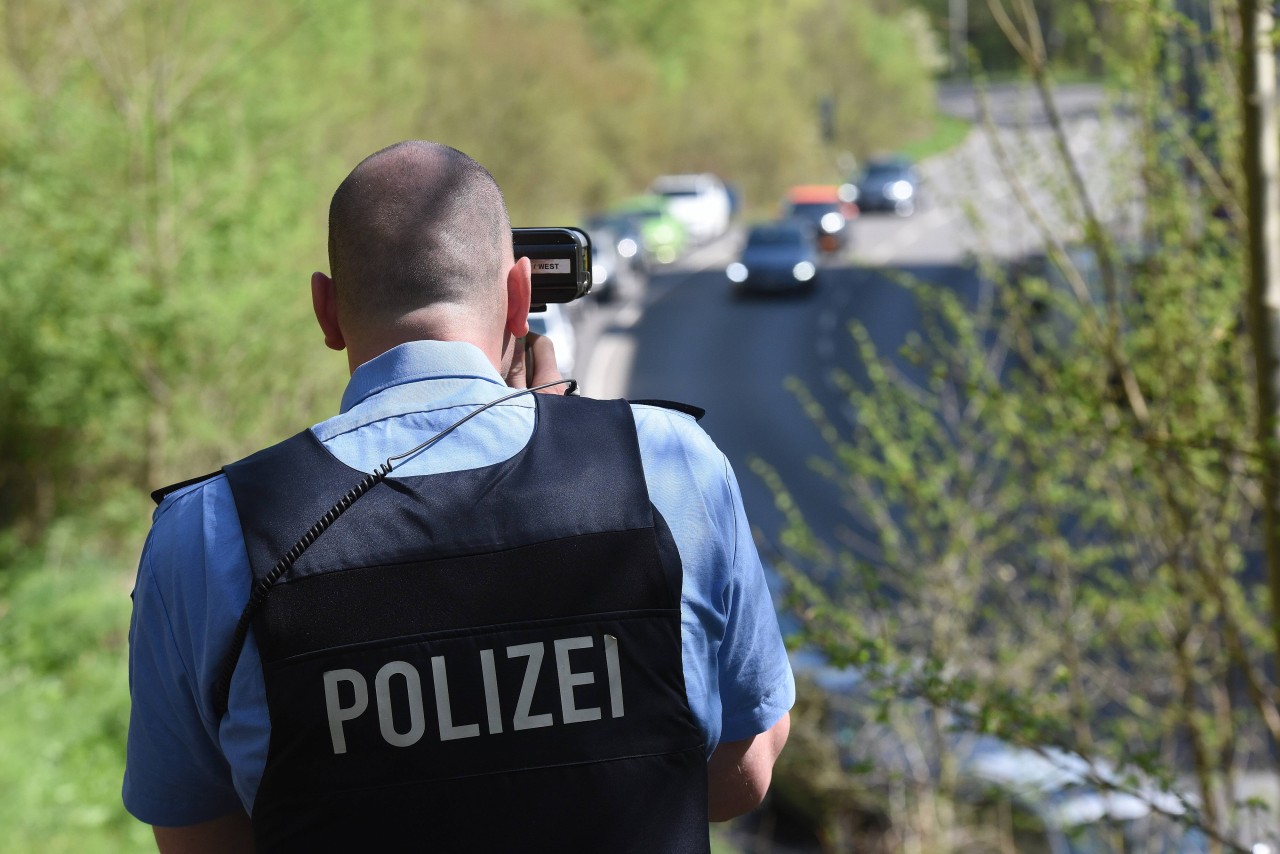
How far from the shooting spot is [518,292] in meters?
1.64

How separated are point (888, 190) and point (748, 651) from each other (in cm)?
3801

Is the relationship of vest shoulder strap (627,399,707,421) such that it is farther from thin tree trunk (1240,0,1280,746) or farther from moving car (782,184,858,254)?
moving car (782,184,858,254)

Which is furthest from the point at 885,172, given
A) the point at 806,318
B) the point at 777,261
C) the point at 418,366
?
the point at 418,366

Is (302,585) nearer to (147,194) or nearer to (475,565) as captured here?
(475,565)

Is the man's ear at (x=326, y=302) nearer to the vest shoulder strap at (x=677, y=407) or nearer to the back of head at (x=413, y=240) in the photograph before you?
the back of head at (x=413, y=240)

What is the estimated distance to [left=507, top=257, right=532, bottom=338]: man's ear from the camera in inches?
64.2

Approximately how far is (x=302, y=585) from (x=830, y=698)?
252 inches

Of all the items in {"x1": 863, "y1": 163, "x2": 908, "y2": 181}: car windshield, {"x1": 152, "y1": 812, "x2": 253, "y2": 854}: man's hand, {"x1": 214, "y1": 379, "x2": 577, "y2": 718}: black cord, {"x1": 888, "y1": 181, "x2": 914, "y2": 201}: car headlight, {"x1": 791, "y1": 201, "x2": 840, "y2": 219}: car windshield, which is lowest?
{"x1": 888, "y1": 181, "x2": 914, "y2": 201}: car headlight

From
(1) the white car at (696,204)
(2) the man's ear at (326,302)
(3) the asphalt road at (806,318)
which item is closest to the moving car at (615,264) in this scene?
(3) the asphalt road at (806,318)

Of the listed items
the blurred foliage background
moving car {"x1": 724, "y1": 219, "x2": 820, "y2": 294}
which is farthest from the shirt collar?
moving car {"x1": 724, "y1": 219, "x2": 820, "y2": 294}

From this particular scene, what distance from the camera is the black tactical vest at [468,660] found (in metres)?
1.41

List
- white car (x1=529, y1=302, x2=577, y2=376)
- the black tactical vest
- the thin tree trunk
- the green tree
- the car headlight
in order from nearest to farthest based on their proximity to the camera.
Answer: the black tactical vest < the thin tree trunk < the green tree < white car (x1=529, y1=302, x2=577, y2=376) < the car headlight

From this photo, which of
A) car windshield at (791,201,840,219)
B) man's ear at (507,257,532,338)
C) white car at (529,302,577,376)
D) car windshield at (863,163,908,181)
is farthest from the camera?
car windshield at (863,163,908,181)

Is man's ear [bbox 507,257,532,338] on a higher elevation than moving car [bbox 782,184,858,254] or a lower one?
higher
